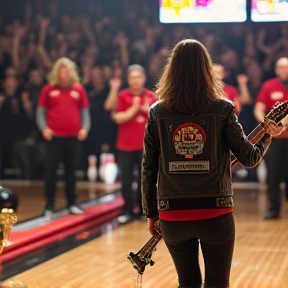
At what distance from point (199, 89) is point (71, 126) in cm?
418

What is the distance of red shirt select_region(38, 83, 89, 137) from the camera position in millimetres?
6664

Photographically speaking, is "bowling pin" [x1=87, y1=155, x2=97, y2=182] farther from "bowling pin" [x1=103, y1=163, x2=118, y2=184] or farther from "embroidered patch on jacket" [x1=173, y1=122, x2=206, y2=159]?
"embroidered patch on jacket" [x1=173, y1=122, x2=206, y2=159]

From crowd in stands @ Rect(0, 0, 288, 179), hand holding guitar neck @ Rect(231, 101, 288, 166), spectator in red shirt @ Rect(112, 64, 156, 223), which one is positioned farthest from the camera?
crowd in stands @ Rect(0, 0, 288, 179)

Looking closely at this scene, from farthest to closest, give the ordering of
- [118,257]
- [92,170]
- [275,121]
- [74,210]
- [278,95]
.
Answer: [92,170]
[74,210]
[278,95]
[118,257]
[275,121]

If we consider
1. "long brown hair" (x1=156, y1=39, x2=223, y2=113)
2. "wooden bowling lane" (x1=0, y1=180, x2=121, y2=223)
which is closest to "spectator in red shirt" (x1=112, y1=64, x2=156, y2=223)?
"wooden bowling lane" (x1=0, y1=180, x2=121, y2=223)

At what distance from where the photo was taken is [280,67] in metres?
6.45

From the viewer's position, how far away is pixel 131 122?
6.63 metres

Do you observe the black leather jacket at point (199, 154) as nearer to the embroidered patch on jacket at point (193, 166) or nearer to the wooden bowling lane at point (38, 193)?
the embroidered patch on jacket at point (193, 166)

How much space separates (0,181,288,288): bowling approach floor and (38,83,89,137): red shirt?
0.89 m

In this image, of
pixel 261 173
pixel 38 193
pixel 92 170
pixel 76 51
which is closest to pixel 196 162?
pixel 38 193

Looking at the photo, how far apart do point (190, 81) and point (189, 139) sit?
23 centimetres

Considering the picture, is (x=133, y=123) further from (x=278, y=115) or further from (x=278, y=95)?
(x=278, y=115)

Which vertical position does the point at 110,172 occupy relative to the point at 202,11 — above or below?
below

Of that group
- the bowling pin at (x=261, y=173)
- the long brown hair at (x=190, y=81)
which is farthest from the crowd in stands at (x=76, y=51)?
the long brown hair at (x=190, y=81)
